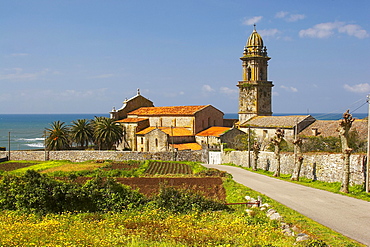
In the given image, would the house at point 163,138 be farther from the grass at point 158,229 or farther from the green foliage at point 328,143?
the grass at point 158,229

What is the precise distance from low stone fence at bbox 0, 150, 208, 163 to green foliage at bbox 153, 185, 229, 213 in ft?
110

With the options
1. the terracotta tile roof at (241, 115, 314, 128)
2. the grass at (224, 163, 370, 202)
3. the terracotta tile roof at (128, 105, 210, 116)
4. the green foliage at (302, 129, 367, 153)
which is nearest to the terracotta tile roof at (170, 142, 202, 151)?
the terracotta tile roof at (128, 105, 210, 116)

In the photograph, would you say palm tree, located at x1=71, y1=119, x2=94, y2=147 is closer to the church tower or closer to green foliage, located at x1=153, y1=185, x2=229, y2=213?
the church tower

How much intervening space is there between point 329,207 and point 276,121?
39473 mm

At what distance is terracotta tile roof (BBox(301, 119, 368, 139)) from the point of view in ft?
145

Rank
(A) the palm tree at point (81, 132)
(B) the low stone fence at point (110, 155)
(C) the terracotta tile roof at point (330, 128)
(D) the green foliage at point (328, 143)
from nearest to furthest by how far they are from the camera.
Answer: (D) the green foliage at point (328, 143) < (C) the terracotta tile roof at point (330, 128) < (B) the low stone fence at point (110, 155) < (A) the palm tree at point (81, 132)

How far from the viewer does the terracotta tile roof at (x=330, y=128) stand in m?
44.2

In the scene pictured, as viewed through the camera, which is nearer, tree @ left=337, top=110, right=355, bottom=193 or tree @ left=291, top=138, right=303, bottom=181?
tree @ left=337, top=110, right=355, bottom=193

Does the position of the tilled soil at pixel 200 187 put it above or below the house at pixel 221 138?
below

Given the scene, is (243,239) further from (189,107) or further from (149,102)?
(149,102)

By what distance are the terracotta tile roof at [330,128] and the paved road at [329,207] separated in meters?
Result: 23.3

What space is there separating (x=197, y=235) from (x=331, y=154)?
15530 mm

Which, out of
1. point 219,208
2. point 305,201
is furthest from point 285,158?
point 219,208

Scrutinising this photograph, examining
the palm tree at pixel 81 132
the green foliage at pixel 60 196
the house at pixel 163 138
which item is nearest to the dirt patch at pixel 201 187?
the green foliage at pixel 60 196
